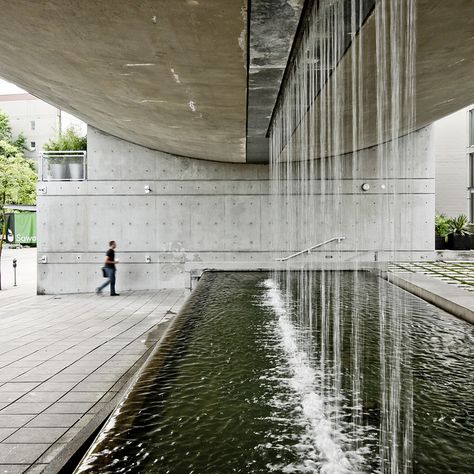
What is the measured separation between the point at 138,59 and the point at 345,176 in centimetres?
955

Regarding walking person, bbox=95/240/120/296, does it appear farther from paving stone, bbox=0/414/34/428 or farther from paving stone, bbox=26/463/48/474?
paving stone, bbox=26/463/48/474

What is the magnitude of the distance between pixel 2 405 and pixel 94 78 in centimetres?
488

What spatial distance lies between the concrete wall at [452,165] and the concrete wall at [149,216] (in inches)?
484

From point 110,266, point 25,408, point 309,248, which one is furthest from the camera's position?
point 309,248

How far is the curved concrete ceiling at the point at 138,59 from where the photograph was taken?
4898 millimetres

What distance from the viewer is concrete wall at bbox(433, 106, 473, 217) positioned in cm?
2531

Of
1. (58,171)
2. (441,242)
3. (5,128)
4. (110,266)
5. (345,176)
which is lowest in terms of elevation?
(110,266)

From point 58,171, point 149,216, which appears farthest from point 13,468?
point 58,171

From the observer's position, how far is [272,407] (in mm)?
3607

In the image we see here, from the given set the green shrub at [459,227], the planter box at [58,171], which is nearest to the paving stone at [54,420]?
the planter box at [58,171]

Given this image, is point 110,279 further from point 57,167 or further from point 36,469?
point 36,469

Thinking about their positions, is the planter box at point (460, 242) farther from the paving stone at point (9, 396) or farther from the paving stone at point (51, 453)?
the paving stone at point (51, 453)

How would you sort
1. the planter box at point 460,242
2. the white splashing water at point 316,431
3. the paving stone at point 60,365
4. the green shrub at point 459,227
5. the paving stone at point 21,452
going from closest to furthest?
the white splashing water at point 316,431 < the paving stone at point 21,452 < the paving stone at point 60,365 < the planter box at point 460,242 < the green shrub at point 459,227

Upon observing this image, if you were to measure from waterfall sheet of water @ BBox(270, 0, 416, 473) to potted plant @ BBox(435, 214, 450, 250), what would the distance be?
2244mm
